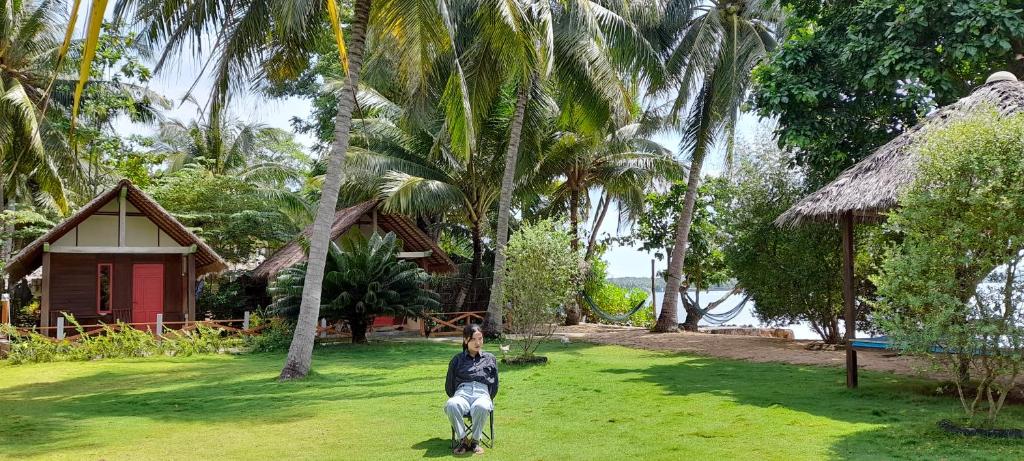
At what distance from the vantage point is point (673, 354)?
48.2 feet

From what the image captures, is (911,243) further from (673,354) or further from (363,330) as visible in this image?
(363,330)

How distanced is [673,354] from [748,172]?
4.36 m

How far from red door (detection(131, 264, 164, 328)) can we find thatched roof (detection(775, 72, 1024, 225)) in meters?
15.4

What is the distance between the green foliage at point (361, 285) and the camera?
52.9 feet

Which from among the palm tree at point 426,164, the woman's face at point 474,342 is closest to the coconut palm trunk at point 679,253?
the palm tree at point 426,164

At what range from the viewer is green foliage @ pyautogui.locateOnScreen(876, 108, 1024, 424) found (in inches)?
263

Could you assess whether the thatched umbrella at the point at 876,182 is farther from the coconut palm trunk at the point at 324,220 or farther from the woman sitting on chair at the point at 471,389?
the coconut palm trunk at the point at 324,220

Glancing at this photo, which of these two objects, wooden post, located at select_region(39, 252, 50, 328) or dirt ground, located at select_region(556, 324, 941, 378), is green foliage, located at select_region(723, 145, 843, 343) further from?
wooden post, located at select_region(39, 252, 50, 328)

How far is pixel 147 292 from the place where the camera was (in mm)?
19875

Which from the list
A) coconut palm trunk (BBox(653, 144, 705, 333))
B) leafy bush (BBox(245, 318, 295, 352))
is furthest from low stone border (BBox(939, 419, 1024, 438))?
coconut palm trunk (BBox(653, 144, 705, 333))

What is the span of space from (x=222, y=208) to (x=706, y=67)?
1405 centimetres

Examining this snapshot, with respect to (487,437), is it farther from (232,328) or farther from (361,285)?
(232,328)

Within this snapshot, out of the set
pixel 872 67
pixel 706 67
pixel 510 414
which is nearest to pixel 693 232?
pixel 706 67

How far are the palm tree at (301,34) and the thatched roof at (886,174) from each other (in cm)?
553
